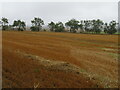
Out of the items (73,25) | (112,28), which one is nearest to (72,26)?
(73,25)

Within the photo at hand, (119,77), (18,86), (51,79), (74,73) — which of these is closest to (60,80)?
(51,79)

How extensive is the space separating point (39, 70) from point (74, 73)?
7.23ft

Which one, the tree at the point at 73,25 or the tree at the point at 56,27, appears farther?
the tree at the point at 73,25

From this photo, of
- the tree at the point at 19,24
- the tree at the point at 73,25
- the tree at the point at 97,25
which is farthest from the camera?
the tree at the point at 73,25

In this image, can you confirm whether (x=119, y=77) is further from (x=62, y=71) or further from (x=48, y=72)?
(x=48, y=72)

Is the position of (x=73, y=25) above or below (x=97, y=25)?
above

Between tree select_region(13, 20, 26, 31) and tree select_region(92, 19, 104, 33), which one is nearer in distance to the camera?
tree select_region(13, 20, 26, 31)

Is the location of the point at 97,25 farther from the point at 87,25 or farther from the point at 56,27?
the point at 56,27

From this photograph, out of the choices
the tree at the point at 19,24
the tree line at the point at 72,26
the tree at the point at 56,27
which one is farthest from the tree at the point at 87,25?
the tree at the point at 19,24

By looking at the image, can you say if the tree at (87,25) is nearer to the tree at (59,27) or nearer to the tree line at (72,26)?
the tree line at (72,26)

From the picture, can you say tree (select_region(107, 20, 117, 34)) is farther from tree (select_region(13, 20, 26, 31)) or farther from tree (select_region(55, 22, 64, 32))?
tree (select_region(13, 20, 26, 31))

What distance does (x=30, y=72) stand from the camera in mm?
7805

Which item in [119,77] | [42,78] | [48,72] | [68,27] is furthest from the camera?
[68,27]

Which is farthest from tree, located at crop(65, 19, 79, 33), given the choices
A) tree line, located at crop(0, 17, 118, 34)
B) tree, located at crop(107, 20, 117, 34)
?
tree, located at crop(107, 20, 117, 34)
